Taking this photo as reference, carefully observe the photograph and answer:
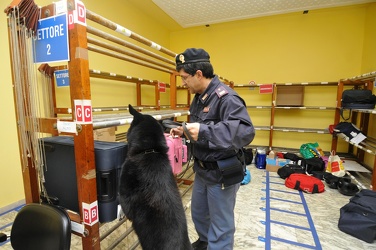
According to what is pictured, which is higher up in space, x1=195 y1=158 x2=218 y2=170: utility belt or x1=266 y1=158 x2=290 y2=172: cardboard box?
x1=195 y1=158 x2=218 y2=170: utility belt

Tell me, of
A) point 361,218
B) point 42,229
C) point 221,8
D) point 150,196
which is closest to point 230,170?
point 150,196

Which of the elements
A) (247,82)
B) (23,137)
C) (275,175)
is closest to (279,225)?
(275,175)

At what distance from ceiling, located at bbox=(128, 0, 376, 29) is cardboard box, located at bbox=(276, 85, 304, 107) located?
1701 millimetres

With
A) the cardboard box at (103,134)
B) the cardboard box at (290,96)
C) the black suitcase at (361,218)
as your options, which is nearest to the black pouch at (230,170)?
the cardboard box at (103,134)

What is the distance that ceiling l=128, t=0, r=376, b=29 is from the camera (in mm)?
3898

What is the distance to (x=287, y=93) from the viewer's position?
459 centimetres

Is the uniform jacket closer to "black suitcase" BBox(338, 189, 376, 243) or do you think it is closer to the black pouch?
the black pouch

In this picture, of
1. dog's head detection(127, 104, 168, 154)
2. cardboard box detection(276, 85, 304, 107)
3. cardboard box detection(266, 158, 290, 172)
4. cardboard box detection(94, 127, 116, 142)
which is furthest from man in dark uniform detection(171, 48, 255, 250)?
cardboard box detection(276, 85, 304, 107)

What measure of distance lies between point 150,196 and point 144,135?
304 millimetres

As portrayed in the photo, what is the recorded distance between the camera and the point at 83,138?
0.83 m

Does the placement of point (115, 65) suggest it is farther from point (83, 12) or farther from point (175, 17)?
point (83, 12)

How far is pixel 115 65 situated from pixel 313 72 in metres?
4.41

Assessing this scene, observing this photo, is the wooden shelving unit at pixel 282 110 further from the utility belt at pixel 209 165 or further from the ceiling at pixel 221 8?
the utility belt at pixel 209 165

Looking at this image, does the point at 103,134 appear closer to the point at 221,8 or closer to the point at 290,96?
the point at 221,8
